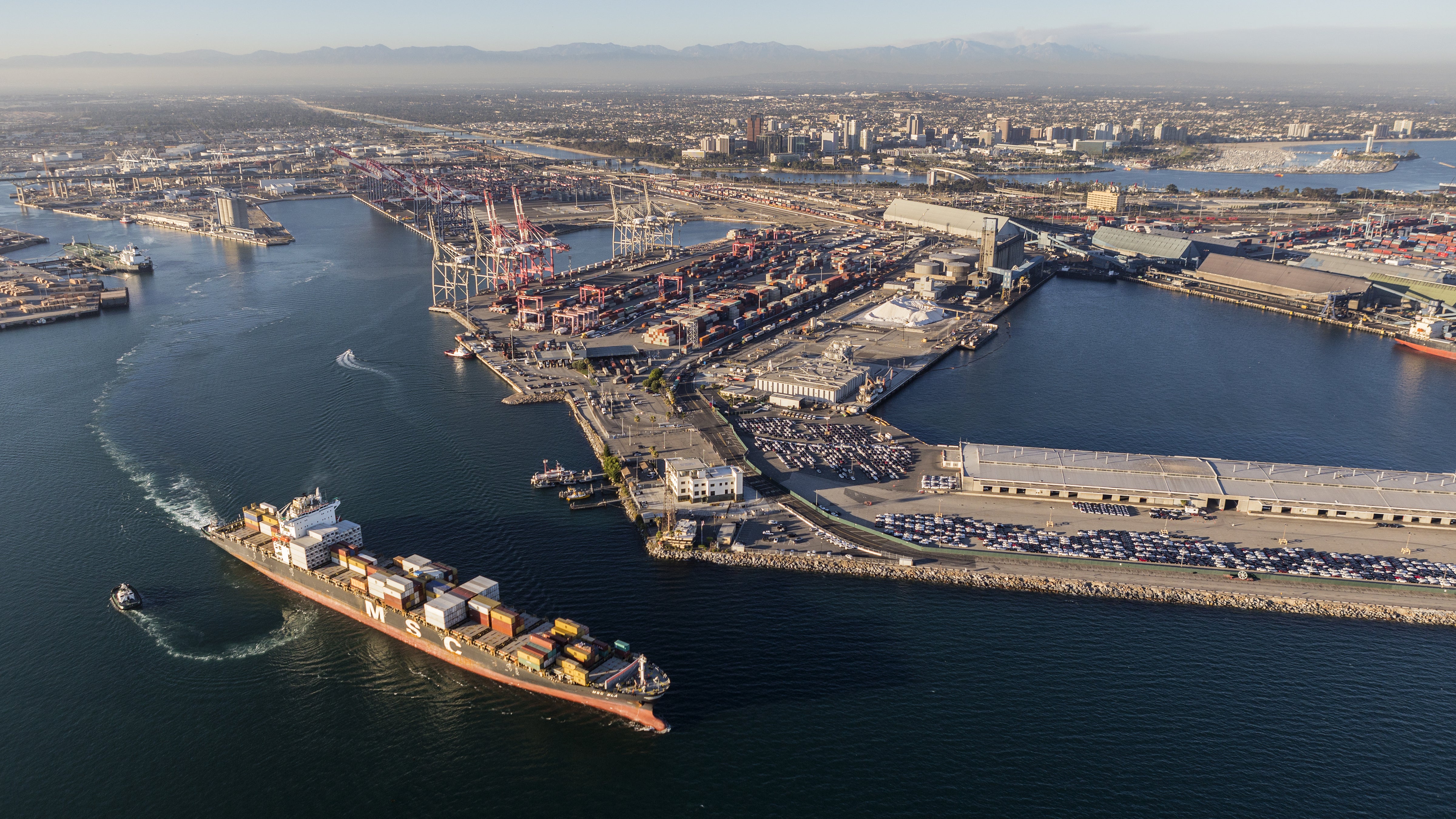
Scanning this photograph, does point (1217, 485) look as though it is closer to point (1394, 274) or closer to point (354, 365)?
point (354, 365)


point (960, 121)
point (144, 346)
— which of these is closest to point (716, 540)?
point (144, 346)

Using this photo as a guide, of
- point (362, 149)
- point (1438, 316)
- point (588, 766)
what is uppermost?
point (362, 149)

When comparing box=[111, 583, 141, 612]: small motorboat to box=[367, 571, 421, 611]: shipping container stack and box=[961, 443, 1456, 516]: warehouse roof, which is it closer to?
box=[367, 571, 421, 611]: shipping container stack

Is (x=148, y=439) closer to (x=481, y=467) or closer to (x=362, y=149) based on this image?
(x=481, y=467)

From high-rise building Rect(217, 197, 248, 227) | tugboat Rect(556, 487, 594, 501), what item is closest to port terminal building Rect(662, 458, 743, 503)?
tugboat Rect(556, 487, 594, 501)

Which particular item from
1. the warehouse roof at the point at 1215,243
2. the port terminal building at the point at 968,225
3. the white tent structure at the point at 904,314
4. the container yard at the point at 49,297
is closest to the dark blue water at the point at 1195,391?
the white tent structure at the point at 904,314

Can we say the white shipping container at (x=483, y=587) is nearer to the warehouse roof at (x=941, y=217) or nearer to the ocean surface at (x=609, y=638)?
the ocean surface at (x=609, y=638)
